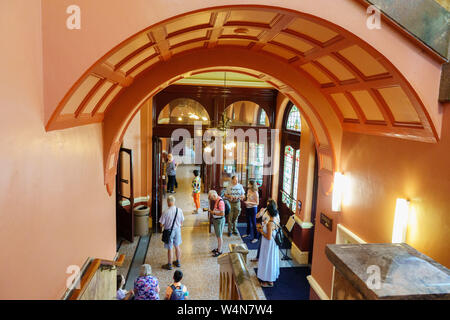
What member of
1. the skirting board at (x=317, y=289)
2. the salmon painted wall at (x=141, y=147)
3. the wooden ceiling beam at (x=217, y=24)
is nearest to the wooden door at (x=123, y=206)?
the salmon painted wall at (x=141, y=147)

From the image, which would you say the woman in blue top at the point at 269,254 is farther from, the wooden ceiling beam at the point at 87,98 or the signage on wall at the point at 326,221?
the wooden ceiling beam at the point at 87,98

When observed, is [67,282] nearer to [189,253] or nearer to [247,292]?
[247,292]

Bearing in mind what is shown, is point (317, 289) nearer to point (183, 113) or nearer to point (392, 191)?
A: point (392, 191)

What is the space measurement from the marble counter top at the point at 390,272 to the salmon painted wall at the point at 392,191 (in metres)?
1.84

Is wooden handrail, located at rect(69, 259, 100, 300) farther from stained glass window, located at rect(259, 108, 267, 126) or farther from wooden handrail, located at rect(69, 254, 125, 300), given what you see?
stained glass window, located at rect(259, 108, 267, 126)

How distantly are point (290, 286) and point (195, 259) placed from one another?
86.2 inches

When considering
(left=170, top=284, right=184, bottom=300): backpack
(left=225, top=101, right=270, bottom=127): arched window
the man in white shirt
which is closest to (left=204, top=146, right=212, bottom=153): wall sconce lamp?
(left=225, top=101, right=270, bottom=127): arched window

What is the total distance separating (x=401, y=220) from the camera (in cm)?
331

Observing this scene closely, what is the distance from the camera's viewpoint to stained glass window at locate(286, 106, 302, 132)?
804cm

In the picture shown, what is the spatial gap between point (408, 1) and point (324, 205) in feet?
11.5

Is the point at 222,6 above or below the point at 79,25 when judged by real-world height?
above

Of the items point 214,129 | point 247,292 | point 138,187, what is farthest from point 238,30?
point 138,187

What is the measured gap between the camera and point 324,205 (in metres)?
5.42

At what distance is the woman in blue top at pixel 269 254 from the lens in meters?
5.94
